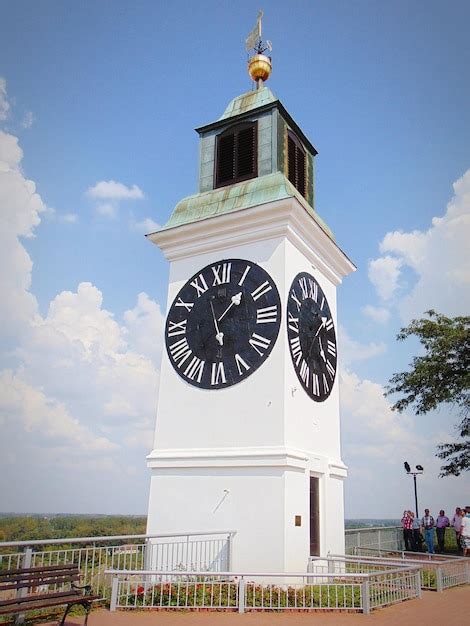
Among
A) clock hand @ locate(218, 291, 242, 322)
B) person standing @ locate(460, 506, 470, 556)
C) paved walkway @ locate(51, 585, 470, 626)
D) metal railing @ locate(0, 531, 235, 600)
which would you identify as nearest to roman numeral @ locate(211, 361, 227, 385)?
clock hand @ locate(218, 291, 242, 322)

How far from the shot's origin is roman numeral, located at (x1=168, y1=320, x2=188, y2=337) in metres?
14.8

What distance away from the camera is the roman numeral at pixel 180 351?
14.5 meters

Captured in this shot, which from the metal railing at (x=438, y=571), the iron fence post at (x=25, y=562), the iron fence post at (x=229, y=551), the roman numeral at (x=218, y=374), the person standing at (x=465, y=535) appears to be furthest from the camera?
the person standing at (x=465, y=535)

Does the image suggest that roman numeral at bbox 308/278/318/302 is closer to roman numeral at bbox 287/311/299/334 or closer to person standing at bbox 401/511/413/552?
roman numeral at bbox 287/311/299/334

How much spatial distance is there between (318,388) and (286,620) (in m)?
6.71

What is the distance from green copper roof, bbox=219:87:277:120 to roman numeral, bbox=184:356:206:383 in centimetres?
710

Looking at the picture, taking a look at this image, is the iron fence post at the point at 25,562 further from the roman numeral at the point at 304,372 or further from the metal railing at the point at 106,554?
the roman numeral at the point at 304,372

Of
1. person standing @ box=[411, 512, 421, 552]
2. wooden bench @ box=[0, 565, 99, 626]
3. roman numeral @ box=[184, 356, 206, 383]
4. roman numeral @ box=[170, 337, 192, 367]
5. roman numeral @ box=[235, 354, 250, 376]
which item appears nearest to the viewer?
wooden bench @ box=[0, 565, 99, 626]

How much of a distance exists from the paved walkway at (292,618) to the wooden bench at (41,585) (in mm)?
739

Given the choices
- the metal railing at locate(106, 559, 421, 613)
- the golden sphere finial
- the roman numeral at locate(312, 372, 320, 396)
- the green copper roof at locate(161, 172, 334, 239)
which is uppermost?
the golden sphere finial

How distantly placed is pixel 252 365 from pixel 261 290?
69.2 inches

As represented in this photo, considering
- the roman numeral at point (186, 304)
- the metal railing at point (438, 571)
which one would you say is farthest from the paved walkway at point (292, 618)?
the roman numeral at point (186, 304)

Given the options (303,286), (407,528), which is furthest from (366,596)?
(407,528)

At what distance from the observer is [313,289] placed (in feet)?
50.3
